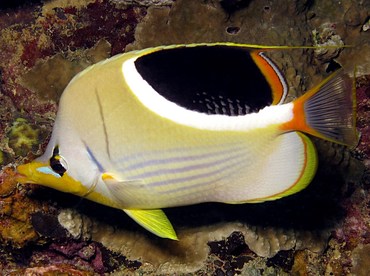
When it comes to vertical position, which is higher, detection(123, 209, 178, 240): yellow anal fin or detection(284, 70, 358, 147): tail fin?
detection(284, 70, 358, 147): tail fin

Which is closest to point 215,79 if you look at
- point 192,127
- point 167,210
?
point 192,127

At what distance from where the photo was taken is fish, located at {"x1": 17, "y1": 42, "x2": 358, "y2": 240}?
152 centimetres

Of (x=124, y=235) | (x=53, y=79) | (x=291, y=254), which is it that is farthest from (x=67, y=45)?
(x=291, y=254)

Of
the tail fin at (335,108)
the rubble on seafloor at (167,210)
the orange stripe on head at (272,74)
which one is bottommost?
the rubble on seafloor at (167,210)

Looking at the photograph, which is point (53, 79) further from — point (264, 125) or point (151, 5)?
point (264, 125)

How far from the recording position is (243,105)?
5.04 feet

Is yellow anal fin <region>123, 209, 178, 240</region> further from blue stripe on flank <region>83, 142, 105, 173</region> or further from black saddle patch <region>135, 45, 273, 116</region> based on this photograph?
black saddle patch <region>135, 45, 273, 116</region>

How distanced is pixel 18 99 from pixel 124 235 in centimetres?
127

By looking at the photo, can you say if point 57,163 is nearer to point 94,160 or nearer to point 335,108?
point 94,160

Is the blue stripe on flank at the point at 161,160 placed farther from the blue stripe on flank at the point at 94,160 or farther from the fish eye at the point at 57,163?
the fish eye at the point at 57,163

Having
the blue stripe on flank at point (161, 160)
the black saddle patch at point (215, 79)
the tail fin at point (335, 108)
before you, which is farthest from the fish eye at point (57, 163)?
the tail fin at point (335, 108)

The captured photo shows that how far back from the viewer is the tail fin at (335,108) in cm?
146

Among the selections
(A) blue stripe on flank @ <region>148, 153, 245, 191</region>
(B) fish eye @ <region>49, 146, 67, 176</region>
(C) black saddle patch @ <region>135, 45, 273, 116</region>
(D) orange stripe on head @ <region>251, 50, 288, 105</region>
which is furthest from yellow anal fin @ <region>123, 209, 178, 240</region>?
(D) orange stripe on head @ <region>251, 50, 288, 105</region>

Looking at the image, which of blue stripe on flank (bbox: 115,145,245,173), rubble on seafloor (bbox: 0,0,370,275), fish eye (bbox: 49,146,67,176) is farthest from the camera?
rubble on seafloor (bbox: 0,0,370,275)
